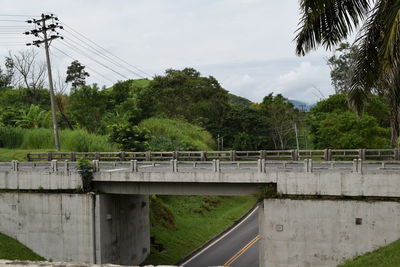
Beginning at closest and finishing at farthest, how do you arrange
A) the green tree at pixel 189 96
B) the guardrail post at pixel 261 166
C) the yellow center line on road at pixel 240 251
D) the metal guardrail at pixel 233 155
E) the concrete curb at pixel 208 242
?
the guardrail post at pixel 261 166, the metal guardrail at pixel 233 155, the yellow center line on road at pixel 240 251, the concrete curb at pixel 208 242, the green tree at pixel 189 96

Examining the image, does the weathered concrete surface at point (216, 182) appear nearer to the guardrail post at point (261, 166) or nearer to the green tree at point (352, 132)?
the guardrail post at point (261, 166)

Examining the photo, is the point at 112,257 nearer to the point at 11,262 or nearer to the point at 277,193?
the point at 277,193

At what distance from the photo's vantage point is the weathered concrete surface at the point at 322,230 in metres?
17.6

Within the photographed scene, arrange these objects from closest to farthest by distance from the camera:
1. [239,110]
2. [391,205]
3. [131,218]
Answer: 1. [391,205]
2. [131,218]
3. [239,110]

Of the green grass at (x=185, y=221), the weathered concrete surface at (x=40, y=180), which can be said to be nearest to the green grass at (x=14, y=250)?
the weathered concrete surface at (x=40, y=180)

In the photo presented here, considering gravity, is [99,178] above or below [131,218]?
above

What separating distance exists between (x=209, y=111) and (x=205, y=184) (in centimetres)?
5300

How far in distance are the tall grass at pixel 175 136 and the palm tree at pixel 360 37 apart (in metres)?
34.5

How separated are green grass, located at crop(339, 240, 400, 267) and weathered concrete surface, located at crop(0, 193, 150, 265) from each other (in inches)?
525

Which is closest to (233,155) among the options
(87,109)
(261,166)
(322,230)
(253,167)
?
(253,167)

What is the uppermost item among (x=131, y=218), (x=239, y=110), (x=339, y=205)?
(x=239, y=110)

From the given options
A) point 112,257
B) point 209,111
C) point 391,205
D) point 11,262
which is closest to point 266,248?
point 391,205

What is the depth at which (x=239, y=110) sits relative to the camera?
6838 cm

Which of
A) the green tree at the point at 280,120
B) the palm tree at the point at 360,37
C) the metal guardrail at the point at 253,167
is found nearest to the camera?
the palm tree at the point at 360,37
